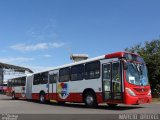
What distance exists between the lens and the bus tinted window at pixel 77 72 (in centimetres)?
1969

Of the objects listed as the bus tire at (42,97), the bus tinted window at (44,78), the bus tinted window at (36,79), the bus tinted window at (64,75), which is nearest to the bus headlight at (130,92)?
the bus tinted window at (64,75)

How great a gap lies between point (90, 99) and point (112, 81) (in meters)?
2.30

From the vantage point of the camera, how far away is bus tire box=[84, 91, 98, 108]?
18208mm

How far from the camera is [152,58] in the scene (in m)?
34.8

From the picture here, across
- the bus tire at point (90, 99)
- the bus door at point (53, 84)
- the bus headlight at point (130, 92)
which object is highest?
the bus door at point (53, 84)

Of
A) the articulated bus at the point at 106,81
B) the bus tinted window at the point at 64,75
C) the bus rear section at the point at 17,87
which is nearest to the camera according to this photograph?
the articulated bus at the point at 106,81

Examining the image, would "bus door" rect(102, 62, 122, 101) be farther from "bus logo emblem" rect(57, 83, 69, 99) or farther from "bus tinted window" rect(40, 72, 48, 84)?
"bus tinted window" rect(40, 72, 48, 84)

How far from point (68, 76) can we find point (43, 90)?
5153mm

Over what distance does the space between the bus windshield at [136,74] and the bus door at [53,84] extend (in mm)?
7552

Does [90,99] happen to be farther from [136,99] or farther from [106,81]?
[136,99]

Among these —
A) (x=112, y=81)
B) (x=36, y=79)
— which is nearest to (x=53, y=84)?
(x=36, y=79)

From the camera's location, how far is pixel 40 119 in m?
12.5

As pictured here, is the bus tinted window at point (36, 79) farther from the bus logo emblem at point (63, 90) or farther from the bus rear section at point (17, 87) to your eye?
the bus logo emblem at point (63, 90)

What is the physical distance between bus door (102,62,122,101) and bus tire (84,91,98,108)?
43.3 inches
